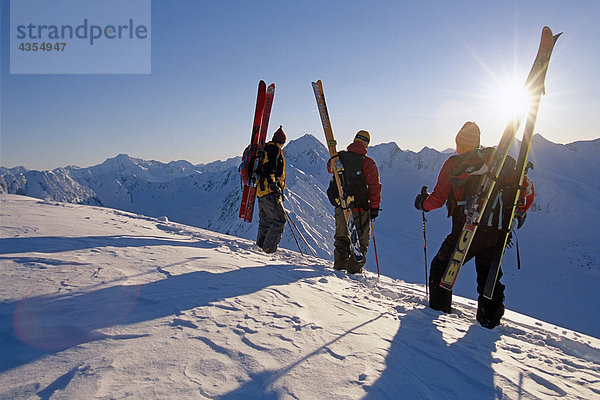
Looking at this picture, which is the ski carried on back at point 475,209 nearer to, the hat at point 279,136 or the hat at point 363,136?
the hat at point 363,136

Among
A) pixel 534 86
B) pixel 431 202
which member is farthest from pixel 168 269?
pixel 534 86

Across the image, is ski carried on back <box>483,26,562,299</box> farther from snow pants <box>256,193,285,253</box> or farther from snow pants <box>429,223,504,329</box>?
snow pants <box>256,193,285,253</box>

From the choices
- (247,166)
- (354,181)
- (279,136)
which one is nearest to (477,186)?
(354,181)

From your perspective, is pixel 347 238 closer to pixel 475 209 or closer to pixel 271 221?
pixel 271 221

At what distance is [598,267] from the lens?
5275 centimetres

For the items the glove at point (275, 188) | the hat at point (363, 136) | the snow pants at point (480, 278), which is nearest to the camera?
the snow pants at point (480, 278)

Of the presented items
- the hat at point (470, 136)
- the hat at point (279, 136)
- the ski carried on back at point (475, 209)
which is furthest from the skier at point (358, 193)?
the ski carried on back at point (475, 209)

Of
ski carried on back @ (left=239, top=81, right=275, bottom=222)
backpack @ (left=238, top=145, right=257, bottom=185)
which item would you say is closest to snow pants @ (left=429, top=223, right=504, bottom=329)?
backpack @ (left=238, top=145, right=257, bottom=185)

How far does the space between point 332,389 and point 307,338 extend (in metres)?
0.69

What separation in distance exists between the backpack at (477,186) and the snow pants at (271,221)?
4460mm

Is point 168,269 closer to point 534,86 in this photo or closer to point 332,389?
point 332,389

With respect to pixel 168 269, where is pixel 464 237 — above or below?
above

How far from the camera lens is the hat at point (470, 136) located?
4.50 meters

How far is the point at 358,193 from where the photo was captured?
22.6 ft
